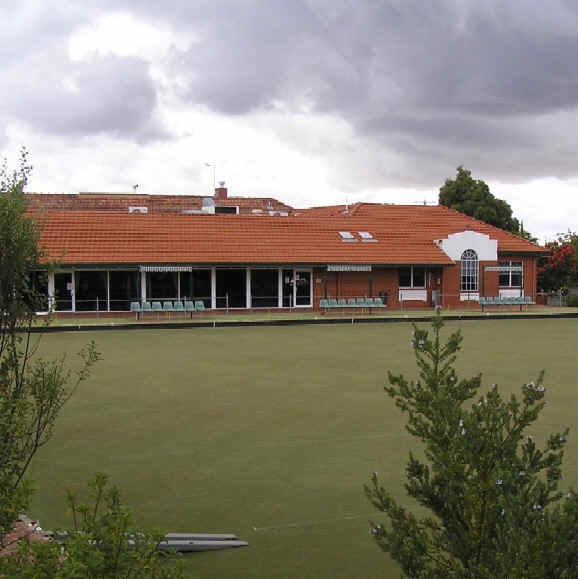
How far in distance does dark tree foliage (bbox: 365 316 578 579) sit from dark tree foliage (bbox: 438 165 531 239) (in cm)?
4750

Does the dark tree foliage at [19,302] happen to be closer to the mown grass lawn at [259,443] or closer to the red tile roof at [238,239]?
the mown grass lawn at [259,443]

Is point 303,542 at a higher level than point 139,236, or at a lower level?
lower

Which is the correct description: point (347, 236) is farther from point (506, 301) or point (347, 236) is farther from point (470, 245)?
point (506, 301)

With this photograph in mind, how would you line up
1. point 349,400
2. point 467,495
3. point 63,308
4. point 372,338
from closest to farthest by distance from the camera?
point 467,495 → point 349,400 → point 372,338 → point 63,308

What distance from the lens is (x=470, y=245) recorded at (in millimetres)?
34719

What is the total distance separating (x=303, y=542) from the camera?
5.60 metres

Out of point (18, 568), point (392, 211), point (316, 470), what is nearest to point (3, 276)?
point (18, 568)

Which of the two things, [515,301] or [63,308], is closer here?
[63,308]

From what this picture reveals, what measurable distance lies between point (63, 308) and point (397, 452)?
24162 millimetres

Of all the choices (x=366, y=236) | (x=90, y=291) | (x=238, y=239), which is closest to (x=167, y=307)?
(x=90, y=291)

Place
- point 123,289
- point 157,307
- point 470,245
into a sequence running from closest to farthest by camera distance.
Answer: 1. point 157,307
2. point 123,289
3. point 470,245

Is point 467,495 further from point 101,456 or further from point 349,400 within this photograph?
point 349,400

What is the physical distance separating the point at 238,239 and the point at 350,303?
19.8ft

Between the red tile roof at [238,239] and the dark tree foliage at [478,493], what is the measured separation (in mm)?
25879
